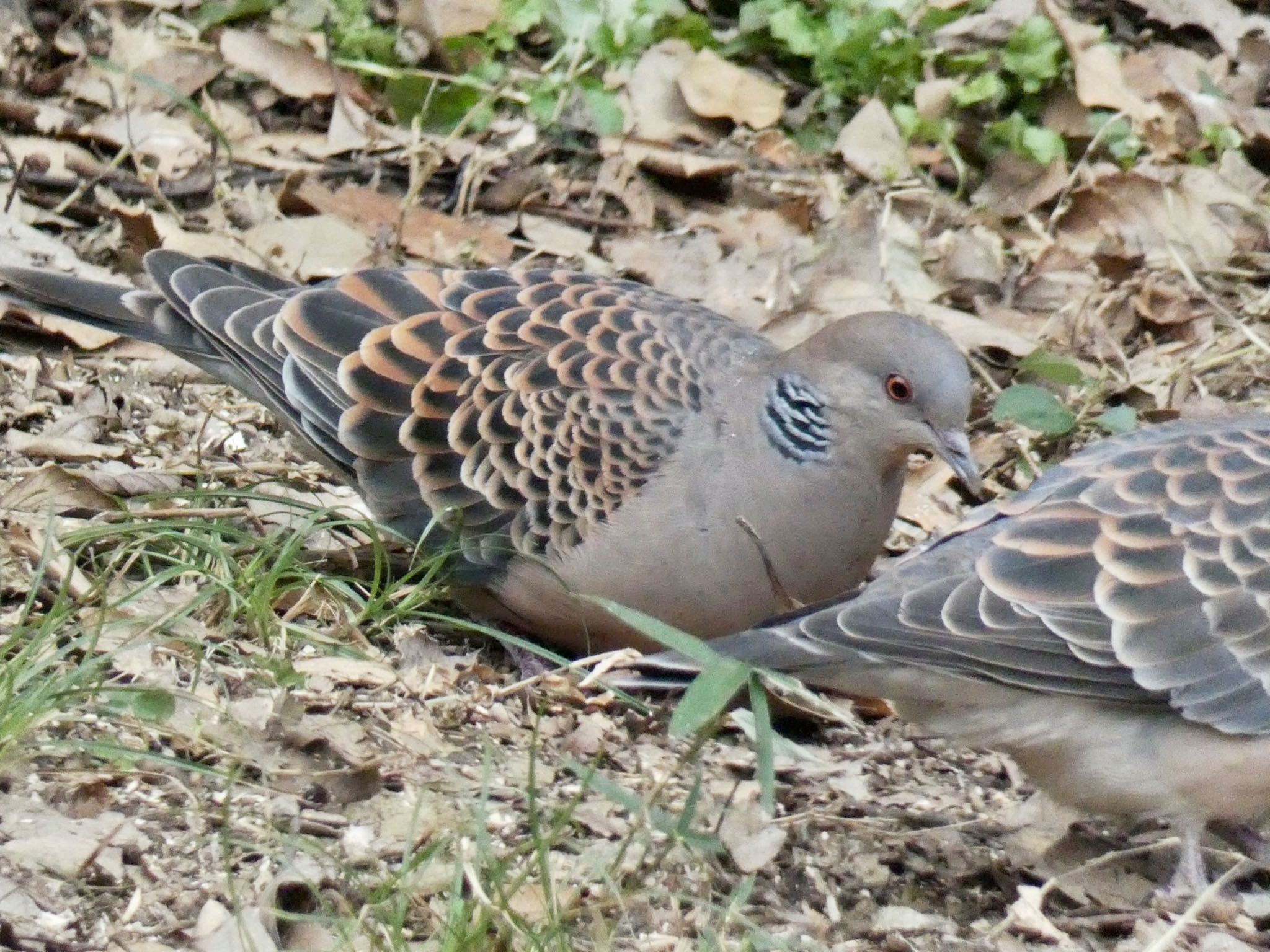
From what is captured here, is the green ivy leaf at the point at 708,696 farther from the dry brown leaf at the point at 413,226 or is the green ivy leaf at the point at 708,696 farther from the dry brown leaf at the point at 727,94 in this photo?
the dry brown leaf at the point at 727,94

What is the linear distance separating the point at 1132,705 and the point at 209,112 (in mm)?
4001

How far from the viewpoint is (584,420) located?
4422 mm

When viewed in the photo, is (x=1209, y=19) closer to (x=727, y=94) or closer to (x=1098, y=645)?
(x=727, y=94)

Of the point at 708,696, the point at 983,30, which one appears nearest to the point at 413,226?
the point at 983,30

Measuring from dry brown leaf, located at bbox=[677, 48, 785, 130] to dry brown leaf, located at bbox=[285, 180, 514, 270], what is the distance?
3.35 ft

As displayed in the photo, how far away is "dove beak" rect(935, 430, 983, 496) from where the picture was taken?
4.26 meters

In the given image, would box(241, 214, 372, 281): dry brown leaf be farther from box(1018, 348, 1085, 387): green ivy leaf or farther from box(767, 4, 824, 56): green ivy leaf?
box(1018, 348, 1085, 387): green ivy leaf

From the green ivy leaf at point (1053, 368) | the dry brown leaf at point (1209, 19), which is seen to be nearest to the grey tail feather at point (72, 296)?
the green ivy leaf at point (1053, 368)

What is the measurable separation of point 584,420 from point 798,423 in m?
0.50

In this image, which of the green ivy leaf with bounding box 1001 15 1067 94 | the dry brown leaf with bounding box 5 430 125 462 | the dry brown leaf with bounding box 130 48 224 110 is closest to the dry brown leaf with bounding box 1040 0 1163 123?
the green ivy leaf with bounding box 1001 15 1067 94

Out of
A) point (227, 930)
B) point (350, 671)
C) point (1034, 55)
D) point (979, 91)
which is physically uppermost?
point (1034, 55)

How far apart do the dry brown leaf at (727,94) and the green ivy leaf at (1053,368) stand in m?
1.62

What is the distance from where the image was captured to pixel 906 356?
4289mm

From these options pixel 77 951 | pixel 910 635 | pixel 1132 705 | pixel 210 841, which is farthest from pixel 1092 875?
pixel 77 951
